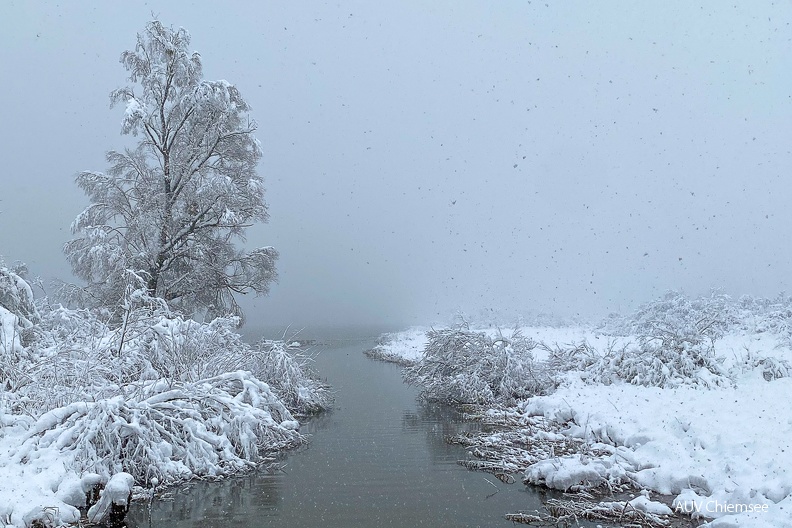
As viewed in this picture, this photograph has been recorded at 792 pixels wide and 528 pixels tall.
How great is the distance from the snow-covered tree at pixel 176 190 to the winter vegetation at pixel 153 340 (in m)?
0.05

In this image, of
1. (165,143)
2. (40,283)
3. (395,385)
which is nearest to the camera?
(40,283)

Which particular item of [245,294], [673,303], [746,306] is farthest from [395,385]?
[746,306]

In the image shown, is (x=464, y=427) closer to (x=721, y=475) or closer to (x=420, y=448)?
(x=420, y=448)

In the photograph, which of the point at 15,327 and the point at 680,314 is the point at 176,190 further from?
the point at 680,314

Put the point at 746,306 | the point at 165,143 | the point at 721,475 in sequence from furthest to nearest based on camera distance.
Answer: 1. the point at 746,306
2. the point at 165,143
3. the point at 721,475

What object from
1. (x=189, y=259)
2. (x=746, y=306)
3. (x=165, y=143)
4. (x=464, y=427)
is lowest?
(x=464, y=427)

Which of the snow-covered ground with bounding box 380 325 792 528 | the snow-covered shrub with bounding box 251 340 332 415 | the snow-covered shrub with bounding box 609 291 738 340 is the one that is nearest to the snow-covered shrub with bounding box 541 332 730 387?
the snow-covered ground with bounding box 380 325 792 528

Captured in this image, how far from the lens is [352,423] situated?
12.8 meters

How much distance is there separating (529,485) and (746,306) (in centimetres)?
2427

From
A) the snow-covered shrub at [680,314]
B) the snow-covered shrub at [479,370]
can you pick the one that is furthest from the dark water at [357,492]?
the snow-covered shrub at [680,314]

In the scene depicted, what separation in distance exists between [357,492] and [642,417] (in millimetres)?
6249

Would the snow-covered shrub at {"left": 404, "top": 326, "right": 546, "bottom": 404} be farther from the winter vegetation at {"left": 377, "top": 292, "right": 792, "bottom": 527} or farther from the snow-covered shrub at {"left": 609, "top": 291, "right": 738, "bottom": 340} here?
the snow-covered shrub at {"left": 609, "top": 291, "right": 738, "bottom": 340}

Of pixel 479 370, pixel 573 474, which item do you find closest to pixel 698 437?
pixel 573 474

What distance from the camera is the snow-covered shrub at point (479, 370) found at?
15.4m
